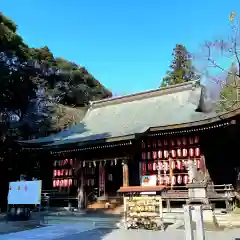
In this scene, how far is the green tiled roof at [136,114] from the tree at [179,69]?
24.1 metres

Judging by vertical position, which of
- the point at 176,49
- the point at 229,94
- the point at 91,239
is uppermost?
the point at 176,49

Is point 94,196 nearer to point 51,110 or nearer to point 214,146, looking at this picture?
point 214,146

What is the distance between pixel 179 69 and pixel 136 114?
30.5 meters

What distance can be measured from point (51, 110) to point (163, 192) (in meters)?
14.0

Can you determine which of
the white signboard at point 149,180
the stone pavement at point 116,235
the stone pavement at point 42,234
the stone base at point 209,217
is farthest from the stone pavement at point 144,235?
the white signboard at point 149,180

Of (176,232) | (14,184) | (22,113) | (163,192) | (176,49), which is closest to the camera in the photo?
(176,232)

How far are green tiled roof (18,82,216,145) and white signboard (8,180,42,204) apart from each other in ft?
12.3

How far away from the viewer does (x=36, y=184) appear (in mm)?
11633

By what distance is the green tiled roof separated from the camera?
15.0 meters

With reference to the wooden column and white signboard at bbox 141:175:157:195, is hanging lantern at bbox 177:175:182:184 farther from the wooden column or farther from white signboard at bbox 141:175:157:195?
the wooden column

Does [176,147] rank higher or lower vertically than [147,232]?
higher

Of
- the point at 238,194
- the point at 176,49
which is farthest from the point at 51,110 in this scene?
the point at 176,49

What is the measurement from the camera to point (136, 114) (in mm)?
17984

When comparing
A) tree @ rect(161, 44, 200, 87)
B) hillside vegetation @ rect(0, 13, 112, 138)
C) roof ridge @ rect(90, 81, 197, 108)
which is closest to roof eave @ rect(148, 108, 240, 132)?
roof ridge @ rect(90, 81, 197, 108)
